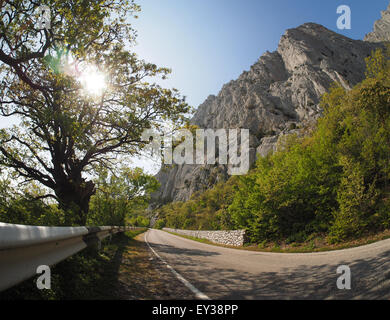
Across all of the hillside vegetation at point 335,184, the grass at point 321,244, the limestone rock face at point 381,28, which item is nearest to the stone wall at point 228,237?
the hillside vegetation at point 335,184

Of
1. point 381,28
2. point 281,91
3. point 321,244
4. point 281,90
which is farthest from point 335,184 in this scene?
point 381,28

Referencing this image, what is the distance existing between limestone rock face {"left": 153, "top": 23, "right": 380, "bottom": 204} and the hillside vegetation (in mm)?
37427

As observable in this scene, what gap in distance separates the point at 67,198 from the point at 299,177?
40.7 feet

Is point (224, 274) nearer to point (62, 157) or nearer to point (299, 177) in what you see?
point (62, 157)

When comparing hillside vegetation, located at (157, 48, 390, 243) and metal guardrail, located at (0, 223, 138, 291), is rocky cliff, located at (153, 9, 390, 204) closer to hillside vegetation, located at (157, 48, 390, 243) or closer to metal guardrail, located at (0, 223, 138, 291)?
hillside vegetation, located at (157, 48, 390, 243)

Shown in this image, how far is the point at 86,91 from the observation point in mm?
8562

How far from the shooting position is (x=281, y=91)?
256 feet

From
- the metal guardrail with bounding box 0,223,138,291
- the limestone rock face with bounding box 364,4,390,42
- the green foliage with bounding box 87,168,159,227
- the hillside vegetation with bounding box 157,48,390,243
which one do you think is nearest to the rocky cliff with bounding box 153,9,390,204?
the green foliage with bounding box 87,168,159,227

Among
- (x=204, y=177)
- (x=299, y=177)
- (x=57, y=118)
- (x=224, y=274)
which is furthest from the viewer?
(x=204, y=177)

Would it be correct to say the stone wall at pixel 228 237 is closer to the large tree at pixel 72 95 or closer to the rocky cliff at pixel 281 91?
the large tree at pixel 72 95

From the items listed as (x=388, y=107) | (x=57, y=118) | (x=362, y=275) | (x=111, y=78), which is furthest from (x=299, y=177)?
(x=57, y=118)

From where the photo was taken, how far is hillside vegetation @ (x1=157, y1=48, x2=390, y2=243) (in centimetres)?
958

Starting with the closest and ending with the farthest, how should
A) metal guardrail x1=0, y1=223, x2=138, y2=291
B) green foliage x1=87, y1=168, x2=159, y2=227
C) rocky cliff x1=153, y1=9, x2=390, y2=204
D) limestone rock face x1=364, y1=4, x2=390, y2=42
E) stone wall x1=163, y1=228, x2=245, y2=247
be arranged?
metal guardrail x1=0, y1=223, x2=138, y2=291 < stone wall x1=163, y1=228, x2=245, y2=247 < green foliage x1=87, y1=168, x2=159, y2=227 < rocky cliff x1=153, y1=9, x2=390, y2=204 < limestone rock face x1=364, y1=4, x2=390, y2=42

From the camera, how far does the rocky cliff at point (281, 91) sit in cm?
6691
